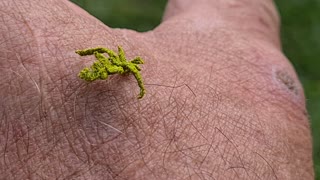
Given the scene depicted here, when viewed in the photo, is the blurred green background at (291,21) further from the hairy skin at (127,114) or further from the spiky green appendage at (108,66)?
the spiky green appendage at (108,66)

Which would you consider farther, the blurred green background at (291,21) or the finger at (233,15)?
the blurred green background at (291,21)

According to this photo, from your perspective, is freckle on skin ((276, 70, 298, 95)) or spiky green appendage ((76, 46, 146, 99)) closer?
spiky green appendage ((76, 46, 146, 99))

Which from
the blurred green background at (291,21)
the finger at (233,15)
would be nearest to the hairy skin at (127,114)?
the finger at (233,15)

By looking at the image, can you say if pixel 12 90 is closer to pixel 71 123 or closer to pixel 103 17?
pixel 71 123

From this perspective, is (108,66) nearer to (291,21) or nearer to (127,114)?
(127,114)

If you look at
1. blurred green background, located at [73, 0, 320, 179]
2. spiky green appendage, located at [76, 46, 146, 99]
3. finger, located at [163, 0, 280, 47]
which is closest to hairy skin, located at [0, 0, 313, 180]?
spiky green appendage, located at [76, 46, 146, 99]

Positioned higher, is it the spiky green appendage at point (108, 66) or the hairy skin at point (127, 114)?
the spiky green appendage at point (108, 66)

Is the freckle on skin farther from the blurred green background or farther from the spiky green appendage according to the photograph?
the blurred green background
